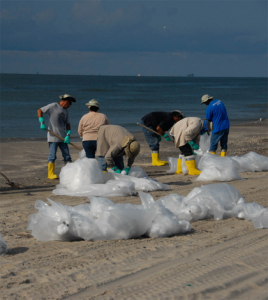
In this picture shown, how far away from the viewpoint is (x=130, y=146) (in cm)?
529

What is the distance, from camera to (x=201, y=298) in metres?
2.53

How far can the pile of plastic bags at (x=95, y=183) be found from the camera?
5211 millimetres

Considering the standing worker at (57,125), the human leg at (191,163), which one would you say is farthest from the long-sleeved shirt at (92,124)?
the human leg at (191,163)

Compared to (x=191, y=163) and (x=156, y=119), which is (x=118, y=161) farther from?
(x=156, y=119)

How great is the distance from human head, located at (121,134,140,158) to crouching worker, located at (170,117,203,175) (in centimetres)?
158

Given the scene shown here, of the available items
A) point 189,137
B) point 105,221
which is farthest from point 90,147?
point 105,221

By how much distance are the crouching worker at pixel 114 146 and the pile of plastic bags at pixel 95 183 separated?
0.18 m

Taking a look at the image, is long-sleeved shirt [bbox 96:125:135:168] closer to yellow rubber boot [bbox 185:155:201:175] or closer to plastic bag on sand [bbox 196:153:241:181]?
plastic bag on sand [bbox 196:153:241:181]

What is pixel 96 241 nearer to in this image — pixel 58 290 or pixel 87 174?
pixel 58 290

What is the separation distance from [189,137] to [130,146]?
166 centimetres

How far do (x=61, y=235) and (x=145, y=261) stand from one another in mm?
825

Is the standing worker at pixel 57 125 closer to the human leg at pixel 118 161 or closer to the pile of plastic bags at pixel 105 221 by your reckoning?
the human leg at pixel 118 161

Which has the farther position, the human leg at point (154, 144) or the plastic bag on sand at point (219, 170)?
the human leg at point (154, 144)

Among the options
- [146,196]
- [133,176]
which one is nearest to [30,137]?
[133,176]
